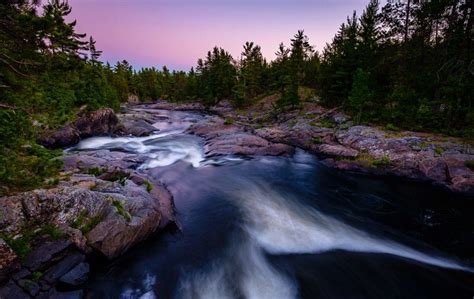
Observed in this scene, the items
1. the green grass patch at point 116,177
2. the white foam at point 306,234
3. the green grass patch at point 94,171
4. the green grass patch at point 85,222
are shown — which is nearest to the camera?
the green grass patch at point 85,222

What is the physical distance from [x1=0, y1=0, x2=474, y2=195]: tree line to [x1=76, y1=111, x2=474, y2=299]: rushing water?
5.39 m

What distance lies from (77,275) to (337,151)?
18685 millimetres

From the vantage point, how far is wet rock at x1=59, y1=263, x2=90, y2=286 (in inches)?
257

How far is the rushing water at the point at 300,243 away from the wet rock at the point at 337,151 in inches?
102

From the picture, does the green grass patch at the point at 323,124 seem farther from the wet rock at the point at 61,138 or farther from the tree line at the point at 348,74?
the wet rock at the point at 61,138

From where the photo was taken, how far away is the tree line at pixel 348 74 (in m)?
7.18

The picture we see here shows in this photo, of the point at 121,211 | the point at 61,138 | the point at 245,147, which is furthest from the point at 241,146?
the point at 61,138

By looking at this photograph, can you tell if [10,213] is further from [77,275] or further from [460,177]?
[460,177]

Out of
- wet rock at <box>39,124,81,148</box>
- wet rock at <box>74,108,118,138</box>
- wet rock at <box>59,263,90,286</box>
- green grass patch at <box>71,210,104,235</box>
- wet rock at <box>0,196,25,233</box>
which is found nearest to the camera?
wet rock at <box>0,196,25,233</box>

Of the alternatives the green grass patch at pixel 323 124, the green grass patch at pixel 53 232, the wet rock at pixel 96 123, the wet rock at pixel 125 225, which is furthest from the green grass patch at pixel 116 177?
the green grass patch at pixel 323 124

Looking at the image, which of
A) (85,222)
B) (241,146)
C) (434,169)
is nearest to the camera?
(85,222)

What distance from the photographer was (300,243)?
9750 millimetres

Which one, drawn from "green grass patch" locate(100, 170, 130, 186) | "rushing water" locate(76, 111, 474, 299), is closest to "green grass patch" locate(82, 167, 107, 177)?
"green grass patch" locate(100, 170, 130, 186)

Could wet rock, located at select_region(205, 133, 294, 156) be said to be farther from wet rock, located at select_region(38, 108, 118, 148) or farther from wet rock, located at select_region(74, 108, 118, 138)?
wet rock, located at select_region(38, 108, 118, 148)
